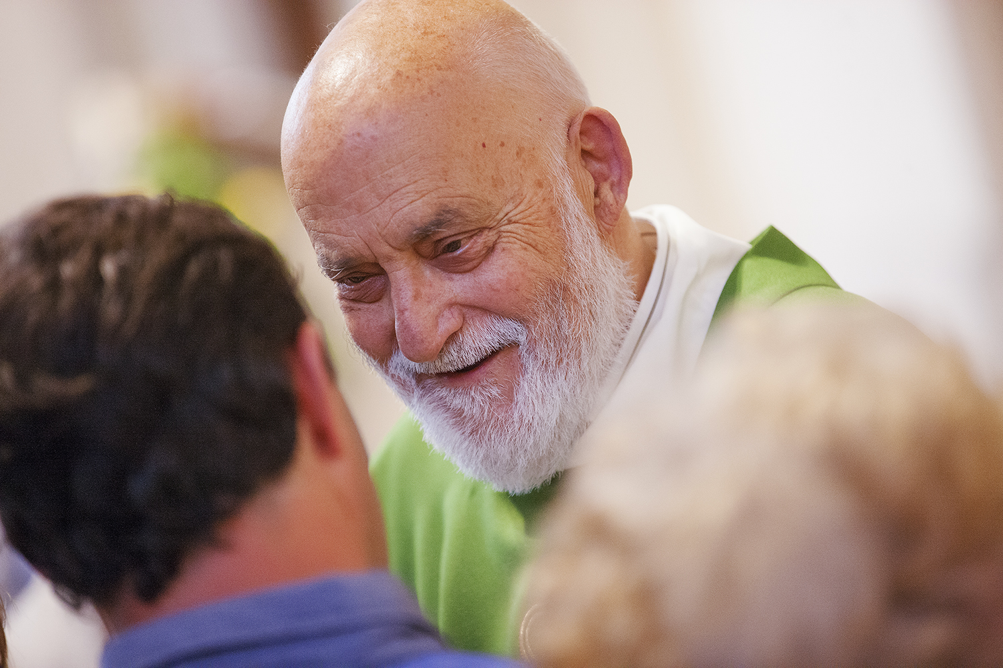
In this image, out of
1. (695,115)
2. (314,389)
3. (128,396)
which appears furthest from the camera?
(695,115)

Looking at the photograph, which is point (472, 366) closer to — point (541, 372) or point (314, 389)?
point (541, 372)

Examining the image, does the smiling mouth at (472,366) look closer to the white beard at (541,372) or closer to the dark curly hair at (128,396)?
the white beard at (541,372)

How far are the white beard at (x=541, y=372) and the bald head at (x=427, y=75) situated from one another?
0.17m

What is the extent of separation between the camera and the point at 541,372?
5.69 ft

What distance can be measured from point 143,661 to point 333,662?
0.18 metres

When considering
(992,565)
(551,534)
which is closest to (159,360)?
(551,534)

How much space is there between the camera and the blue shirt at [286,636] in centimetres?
91

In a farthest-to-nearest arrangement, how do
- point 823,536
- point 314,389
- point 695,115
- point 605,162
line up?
point 695,115, point 605,162, point 314,389, point 823,536

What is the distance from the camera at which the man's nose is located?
5.44 feet

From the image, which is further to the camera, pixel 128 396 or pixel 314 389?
pixel 314 389

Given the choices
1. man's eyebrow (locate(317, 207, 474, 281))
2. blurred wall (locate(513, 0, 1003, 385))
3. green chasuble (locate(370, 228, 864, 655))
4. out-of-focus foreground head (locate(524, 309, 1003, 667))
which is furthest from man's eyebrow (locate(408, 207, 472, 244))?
blurred wall (locate(513, 0, 1003, 385))

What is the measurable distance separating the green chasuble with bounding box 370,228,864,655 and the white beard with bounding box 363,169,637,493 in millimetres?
115

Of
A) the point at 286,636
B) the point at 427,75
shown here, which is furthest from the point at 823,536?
the point at 427,75

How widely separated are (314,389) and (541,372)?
0.77 m
